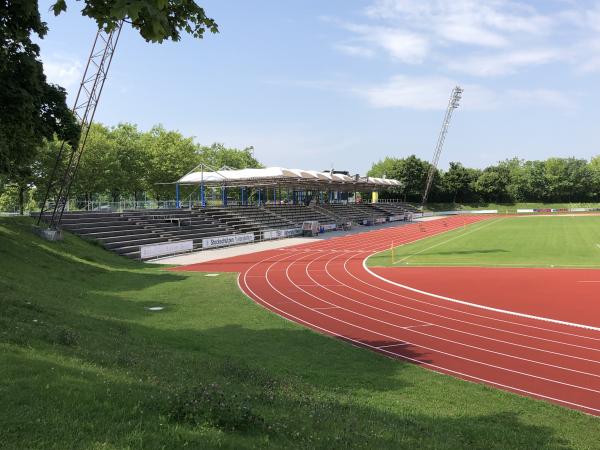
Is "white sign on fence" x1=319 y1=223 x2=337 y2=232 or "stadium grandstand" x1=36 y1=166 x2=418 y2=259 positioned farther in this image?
"white sign on fence" x1=319 y1=223 x2=337 y2=232

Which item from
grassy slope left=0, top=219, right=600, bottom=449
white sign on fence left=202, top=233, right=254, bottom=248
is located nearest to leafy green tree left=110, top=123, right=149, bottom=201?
white sign on fence left=202, top=233, right=254, bottom=248

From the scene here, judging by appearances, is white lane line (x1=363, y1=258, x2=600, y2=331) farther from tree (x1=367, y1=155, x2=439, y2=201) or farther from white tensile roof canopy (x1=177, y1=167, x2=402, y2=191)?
tree (x1=367, y1=155, x2=439, y2=201)

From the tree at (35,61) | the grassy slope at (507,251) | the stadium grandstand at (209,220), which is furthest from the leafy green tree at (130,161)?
the grassy slope at (507,251)

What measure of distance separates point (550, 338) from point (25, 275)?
20.2 m

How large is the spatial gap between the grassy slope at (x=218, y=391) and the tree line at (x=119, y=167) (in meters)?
36.1

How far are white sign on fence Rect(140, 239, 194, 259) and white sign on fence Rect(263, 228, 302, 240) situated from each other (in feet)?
39.9

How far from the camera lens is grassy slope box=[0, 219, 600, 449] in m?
4.99

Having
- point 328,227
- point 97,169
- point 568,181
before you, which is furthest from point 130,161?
point 568,181

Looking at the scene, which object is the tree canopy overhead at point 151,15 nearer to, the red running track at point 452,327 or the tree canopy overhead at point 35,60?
the tree canopy overhead at point 35,60

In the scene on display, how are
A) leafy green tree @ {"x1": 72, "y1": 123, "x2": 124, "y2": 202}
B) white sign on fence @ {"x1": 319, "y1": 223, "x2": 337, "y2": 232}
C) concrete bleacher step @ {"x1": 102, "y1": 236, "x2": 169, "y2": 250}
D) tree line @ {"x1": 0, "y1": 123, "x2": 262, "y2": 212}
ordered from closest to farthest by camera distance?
concrete bleacher step @ {"x1": 102, "y1": 236, "x2": 169, "y2": 250} < tree line @ {"x1": 0, "y1": 123, "x2": 262, "y2": 212} < leafy green tree @ {"x1": 72, "y1": 123, "x2": 124, "y2": 202} < white sign on fence @ {"x1": 319, "y1": 223, "x2": 337, "y2": 232}

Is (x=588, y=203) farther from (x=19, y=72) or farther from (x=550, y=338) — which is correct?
(x=19, y=72)

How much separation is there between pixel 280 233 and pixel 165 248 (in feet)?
61.4

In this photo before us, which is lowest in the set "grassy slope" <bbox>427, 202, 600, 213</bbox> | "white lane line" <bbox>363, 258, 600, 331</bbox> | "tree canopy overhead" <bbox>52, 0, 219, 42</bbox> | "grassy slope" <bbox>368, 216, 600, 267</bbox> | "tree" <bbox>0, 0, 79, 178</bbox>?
"white lane line" <bbox>363, 258, 600, 331</bbox>

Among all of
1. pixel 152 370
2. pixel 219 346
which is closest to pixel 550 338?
pixel 219 346
